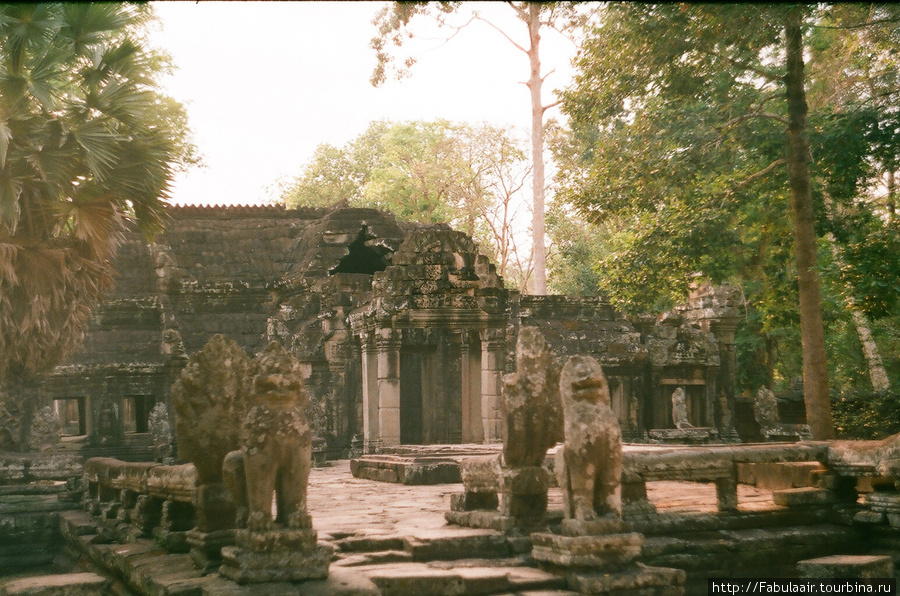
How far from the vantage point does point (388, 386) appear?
15789mm

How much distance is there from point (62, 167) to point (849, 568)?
1130 cm

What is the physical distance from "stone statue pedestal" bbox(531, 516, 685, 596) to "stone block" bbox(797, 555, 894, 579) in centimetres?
105

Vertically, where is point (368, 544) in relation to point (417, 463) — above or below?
below

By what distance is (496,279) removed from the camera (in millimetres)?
15648

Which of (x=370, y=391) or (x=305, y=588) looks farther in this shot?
(x=370, y=391)

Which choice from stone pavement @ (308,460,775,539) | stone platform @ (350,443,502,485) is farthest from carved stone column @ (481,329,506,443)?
stone pavement @ (308,460,775,539)

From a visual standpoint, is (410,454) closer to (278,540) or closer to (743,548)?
(743,548)

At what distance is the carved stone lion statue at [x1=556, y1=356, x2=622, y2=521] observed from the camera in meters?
7.20

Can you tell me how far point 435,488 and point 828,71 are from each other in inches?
659

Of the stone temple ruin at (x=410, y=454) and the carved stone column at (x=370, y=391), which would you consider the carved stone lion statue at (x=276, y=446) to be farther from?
the carved stone column at (x=370, y=391)

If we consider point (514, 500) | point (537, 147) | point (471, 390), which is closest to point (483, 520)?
point (514, 500)

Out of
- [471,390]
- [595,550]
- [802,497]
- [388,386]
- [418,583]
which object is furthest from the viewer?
[471,390]

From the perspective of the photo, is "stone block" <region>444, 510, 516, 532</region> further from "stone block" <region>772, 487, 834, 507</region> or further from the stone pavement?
"stone block" <region>772, 487, 834, 507</region>

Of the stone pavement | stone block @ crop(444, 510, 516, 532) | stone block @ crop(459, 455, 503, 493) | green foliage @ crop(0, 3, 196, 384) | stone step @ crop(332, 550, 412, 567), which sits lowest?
stone step @ crop(332, 550, 412, 567)
